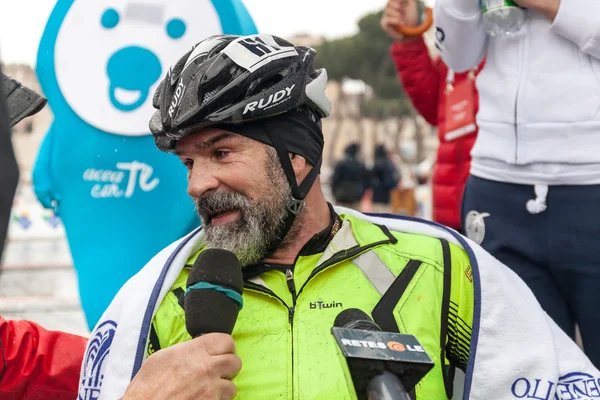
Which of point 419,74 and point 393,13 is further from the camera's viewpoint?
point 419,74

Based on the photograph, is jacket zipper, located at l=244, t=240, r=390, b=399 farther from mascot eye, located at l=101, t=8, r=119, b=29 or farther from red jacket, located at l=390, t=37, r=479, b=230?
red jacket, located at l=390, t=37, r=479, b=230

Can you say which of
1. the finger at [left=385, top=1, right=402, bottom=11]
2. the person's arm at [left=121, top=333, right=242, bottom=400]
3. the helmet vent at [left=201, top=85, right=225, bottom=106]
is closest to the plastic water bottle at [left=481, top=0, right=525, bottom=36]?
the finger at [left=385, top=1, right=402, bottom=11]

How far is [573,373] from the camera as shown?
86.7 inches

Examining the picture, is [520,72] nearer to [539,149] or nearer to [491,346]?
[539,149]

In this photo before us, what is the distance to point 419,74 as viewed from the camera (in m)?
4.32

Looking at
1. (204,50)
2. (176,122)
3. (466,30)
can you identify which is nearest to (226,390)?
(176,122)

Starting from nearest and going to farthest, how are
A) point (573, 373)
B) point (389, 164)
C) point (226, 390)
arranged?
point (226, 390)
point (573, 373)
point (389, 164)

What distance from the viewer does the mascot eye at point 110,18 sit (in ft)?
11.5

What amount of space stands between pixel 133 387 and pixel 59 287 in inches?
319

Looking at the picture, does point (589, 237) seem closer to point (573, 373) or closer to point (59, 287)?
point (573, 373)

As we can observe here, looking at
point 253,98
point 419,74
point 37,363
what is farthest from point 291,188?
point 419,74

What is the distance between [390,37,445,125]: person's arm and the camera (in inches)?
165

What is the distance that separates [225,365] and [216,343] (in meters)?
0.05

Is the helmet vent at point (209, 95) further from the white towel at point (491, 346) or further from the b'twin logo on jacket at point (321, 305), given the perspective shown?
the b'twin logo on jacket at point (321, 305)
